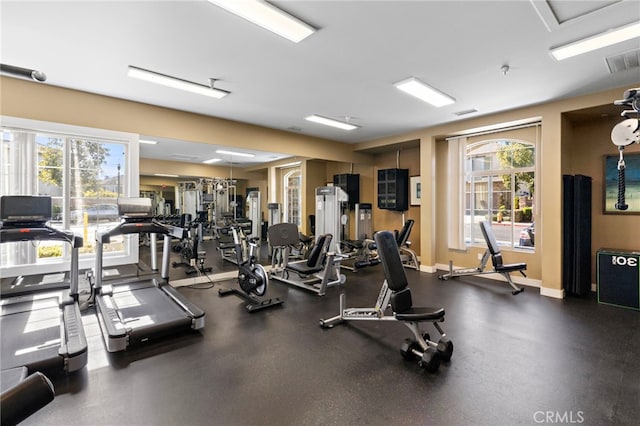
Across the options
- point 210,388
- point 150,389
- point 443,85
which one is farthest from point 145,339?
point 443,85

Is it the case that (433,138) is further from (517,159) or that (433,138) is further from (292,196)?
(292,196)

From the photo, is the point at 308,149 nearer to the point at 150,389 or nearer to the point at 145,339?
the point at 145,339

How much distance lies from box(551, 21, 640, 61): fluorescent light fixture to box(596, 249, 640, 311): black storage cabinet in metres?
2.89

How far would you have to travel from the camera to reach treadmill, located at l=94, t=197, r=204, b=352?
2.89 metres

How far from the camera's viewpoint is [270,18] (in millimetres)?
2416

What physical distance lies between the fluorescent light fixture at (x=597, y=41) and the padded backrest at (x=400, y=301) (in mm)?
2882

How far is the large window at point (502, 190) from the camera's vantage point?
525 cm

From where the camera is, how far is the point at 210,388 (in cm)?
225

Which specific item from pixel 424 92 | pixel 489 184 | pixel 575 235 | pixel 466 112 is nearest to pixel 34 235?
pixel 424 92

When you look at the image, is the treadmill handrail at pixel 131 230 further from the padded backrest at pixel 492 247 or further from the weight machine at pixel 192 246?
the padded backrest at pixel 492 247

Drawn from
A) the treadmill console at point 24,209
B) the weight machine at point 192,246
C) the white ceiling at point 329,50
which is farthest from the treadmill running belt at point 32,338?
the white ceiling at point 329,50

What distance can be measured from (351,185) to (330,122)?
9.06ft

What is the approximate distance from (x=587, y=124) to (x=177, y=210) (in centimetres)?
746

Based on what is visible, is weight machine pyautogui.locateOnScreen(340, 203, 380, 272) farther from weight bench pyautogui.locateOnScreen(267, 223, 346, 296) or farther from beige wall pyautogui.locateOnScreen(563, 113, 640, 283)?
beige wall pyautogui.locateOnScreen(563, 113, 640, 283)
